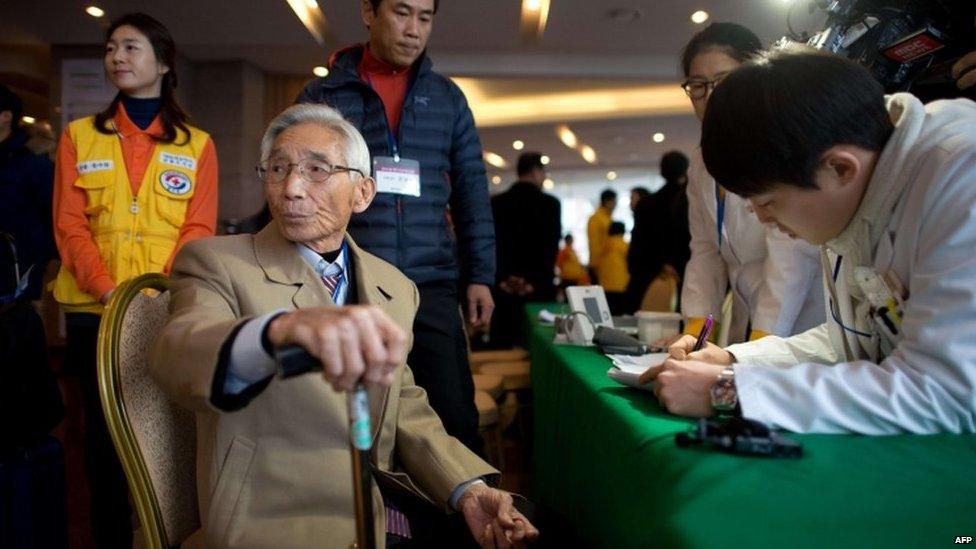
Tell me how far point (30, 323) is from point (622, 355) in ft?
4.63

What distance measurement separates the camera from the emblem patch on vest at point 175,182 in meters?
1.83

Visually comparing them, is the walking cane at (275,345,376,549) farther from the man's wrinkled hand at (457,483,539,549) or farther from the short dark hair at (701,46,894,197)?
the short dark hair at (701,46,894,197)

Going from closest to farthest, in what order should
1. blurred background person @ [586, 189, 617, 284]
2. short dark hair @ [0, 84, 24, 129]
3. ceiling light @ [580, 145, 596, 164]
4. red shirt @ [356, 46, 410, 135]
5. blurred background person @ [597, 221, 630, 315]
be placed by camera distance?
1. red shirt @ [356, 46, 410, 135]
2. short dark hair @ [0, 84, 24, 129]
3. blurred background person @ [597, 221, 630, 315]
4. blurred background person @ [586, 189, 617, 284]
5. ceiling light @ [580, 145, 596, 164]

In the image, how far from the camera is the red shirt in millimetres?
1873

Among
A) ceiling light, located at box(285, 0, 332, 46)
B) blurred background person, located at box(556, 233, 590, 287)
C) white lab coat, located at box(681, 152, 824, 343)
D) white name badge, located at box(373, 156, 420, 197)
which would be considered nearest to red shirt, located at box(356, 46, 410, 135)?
white name badge, located at box(373, 156, 420, 197)

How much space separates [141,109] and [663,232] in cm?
249

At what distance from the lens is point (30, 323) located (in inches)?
59.5

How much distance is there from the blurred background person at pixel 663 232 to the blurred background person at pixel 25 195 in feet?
8.33

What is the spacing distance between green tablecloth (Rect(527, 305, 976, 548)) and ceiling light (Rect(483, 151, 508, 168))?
1200 centimetres

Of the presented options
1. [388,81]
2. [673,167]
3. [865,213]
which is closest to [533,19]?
[673,167]

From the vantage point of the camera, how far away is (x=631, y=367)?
1374 mm

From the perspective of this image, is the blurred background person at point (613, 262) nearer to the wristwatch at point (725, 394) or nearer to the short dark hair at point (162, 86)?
the short dark hair at point (162, 86)

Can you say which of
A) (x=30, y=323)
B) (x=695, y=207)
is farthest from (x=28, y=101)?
(x=695, y=207)

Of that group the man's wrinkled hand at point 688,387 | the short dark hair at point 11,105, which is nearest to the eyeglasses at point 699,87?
the man's wrinkled hand at point 688,387
